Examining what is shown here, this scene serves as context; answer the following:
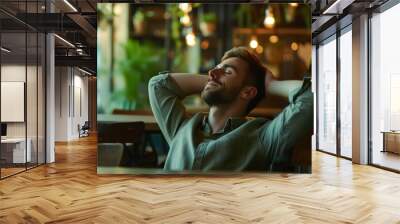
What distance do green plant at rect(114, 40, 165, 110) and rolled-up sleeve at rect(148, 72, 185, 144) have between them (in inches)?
5.0

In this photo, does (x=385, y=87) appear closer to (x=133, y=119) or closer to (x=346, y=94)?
(x=346, y=94)

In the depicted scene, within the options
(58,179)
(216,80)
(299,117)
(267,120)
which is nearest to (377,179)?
(299,117)

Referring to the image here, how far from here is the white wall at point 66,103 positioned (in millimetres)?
16031

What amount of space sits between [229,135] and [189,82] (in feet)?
3.56

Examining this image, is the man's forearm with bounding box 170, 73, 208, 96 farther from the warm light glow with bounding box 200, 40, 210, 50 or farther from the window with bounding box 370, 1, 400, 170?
the window with bounding box 370, 1, 400, 170

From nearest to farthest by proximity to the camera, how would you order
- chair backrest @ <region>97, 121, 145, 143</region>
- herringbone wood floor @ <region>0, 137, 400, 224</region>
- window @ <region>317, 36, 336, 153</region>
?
herringbone wood floor @ <region>0, 137, 400, 224</region> → chair backrest @ <region>97, 121, 145, 143</region> → window @ <region>317, 36, 336, 153</region>

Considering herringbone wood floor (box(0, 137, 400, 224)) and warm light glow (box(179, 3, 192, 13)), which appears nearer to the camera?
herringbone wood floor (box(0, 137, 400, 224))

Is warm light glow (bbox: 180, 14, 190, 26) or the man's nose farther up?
warm light glow (bbox: 180, 14, 190, 26)

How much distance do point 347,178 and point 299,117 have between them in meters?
1.25

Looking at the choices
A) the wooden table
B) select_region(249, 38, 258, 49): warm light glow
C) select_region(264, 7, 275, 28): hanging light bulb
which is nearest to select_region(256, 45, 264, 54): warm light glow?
select_region(249, 38, 258, 49): warm light glow

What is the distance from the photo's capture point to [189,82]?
22.0 feet

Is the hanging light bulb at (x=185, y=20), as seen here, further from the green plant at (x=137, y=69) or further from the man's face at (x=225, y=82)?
the man's face at (x=225, y=82)

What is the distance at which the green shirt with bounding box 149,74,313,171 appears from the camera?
6.60 m

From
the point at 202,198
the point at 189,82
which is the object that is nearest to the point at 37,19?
the point at 189,82
